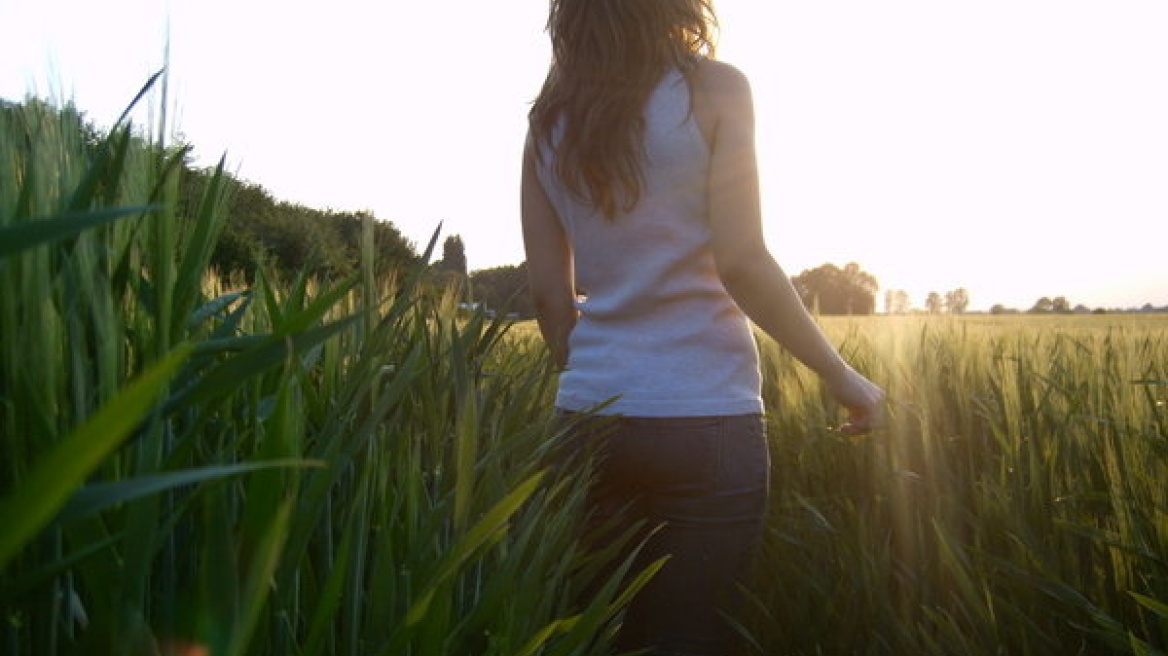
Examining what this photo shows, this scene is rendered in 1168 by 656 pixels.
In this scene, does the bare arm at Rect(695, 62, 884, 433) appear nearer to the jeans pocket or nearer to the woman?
A: the woman

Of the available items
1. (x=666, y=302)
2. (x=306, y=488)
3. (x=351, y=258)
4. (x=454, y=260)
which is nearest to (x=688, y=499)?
(x=666, y=302)

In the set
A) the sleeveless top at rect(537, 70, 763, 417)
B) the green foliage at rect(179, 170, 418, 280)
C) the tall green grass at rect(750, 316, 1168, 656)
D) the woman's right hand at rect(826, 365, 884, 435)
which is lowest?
the tall green grass at rect(750, 316, 1168, 656)

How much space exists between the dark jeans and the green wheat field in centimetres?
17

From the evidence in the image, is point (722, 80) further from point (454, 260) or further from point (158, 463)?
point (158, 463)

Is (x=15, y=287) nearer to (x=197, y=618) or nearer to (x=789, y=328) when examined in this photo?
(x=197, y=618)

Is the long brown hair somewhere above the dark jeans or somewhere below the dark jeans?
above

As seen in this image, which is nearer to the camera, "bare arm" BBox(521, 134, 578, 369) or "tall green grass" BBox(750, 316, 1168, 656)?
"tall green grass" BBox(750, 316, 1168, 656)

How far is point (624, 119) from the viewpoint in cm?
153

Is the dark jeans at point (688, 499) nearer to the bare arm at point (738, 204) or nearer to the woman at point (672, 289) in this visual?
the woman at point (672, 289)

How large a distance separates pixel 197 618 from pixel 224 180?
1.23ft

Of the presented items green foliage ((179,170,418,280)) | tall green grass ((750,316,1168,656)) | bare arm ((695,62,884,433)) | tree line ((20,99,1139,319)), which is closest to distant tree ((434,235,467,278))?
tree line ((20,99,1139,319))

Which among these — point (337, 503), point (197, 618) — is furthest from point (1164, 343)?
point (197, 618)

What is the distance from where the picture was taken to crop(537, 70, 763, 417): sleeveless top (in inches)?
60.7

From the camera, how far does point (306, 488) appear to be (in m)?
0.69
